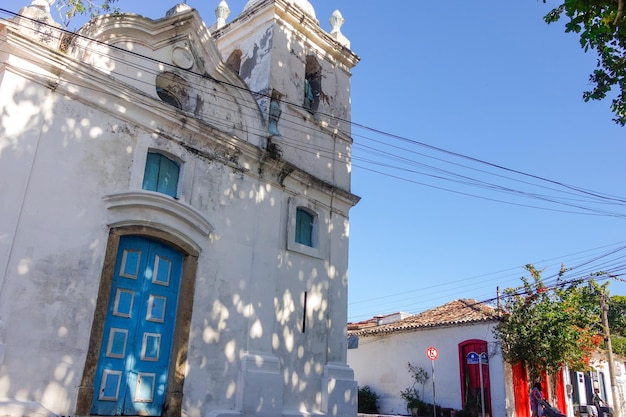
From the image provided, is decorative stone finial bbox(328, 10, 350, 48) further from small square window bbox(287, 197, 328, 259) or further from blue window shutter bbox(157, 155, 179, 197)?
blue window shutter bbox(157, 155, 179, 197)

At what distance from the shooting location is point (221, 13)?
1518 cm

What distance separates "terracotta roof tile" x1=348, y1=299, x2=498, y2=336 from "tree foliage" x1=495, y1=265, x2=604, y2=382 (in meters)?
0.83

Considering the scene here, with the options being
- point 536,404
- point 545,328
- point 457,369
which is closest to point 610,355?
point 545,328

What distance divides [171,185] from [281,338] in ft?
12.1

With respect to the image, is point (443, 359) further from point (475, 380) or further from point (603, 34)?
point (603, 34)

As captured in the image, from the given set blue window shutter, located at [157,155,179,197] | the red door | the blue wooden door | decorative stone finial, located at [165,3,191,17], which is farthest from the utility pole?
decorative stone finial, located at [165,3,191,17]

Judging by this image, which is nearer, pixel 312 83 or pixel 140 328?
pixel 140 328

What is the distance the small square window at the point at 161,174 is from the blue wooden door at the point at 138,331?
37.0 inches

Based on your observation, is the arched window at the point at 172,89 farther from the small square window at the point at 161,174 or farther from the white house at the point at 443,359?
the white house at the point at 443,359

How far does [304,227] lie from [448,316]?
A: 11.7 m

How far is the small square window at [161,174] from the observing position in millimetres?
9055

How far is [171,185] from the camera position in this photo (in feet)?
30.7

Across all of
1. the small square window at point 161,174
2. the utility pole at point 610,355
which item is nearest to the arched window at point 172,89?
the small square window at point 161,174

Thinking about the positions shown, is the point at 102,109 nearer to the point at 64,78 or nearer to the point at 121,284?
the point at 64,78
